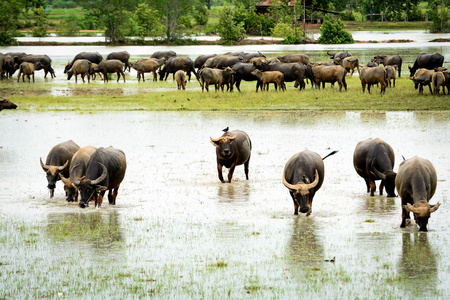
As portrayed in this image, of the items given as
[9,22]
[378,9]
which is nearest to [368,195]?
[9,22]

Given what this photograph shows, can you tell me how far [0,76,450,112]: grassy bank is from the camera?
941 inches

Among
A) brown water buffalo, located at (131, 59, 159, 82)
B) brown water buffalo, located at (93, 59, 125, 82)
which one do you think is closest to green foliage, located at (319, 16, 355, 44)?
brown water buffalo, located at (131, 59, 159, 82)

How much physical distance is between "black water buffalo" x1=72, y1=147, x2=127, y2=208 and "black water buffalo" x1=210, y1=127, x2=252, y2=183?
6.70ft

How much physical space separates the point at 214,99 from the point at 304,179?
1613 cm

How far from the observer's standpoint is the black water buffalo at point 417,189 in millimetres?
9219

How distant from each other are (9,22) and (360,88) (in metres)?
59.1

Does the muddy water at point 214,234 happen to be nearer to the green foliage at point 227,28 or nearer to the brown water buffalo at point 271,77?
the brown water buffalo at point 271,77

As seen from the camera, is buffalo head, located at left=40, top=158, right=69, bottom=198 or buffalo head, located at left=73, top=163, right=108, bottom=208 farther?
buffalo head, located at left=40, top=158, right=69, bottom=198

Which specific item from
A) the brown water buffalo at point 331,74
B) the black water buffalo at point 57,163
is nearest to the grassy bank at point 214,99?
the brown water buffalo at point 331,74

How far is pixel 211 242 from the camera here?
31.0 feet

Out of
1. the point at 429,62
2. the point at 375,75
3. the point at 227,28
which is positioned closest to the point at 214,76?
the point at 375,75

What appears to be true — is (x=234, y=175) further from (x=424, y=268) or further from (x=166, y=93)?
(x=166, y=93)

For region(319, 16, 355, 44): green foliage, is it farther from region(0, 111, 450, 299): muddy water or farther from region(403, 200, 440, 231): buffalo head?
region(403, 200, 440, 231): buffalo head

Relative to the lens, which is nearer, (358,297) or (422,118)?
(358,297)
